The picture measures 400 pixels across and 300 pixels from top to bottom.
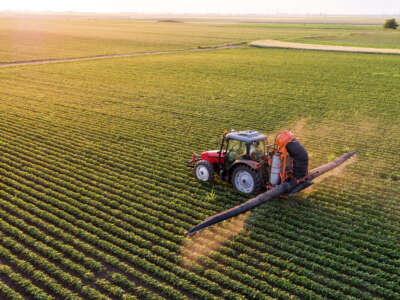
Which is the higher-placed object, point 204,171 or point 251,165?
point 251,165

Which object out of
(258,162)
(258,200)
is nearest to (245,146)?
(258,162)

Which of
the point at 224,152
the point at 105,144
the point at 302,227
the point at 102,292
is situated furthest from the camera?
the point at 105,144

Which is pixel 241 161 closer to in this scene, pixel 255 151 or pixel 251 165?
pixel 251 165

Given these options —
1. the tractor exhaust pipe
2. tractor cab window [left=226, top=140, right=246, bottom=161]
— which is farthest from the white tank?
tractor cab window [left=226, top=140, right=246, bottom=161]

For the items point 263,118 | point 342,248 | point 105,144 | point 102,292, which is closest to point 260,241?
point 342,248

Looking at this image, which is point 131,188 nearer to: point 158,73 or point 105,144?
point 105,144

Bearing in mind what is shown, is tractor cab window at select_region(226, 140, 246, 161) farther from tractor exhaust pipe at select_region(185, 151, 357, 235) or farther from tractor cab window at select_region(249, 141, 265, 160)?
tractor exhaust pipe at select_region(185, 151, 357, 235)
